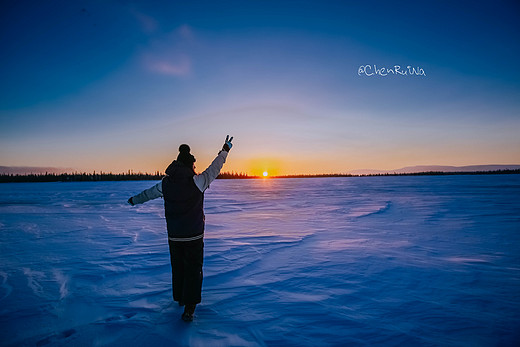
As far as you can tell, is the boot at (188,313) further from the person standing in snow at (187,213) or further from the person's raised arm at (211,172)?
the person's raised arm at (211,172)

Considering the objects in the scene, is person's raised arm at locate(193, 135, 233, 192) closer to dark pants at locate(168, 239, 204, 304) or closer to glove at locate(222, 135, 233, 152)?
glove at locate(222, 135, 233, 152)

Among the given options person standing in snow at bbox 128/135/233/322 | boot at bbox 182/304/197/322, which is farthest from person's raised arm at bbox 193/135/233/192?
boot at bbox 182/304/197/322

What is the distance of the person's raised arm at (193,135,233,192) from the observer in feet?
9.82

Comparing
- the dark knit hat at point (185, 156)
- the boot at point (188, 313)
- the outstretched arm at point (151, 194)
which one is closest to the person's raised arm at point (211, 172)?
the dark knit hat at point (185, 156)

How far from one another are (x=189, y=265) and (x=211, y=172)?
111 centimetres

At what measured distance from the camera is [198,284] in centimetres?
318

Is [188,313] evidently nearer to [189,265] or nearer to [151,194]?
[189,265]

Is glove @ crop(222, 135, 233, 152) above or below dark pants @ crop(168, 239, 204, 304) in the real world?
above

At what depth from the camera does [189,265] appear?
10.4 feet

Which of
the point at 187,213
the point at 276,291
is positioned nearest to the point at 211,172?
the point at 187,213

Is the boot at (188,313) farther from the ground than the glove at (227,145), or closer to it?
closer to it

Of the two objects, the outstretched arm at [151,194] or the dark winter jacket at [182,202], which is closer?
the dark winter jacket at [182,202]

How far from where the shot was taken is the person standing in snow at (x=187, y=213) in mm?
3025

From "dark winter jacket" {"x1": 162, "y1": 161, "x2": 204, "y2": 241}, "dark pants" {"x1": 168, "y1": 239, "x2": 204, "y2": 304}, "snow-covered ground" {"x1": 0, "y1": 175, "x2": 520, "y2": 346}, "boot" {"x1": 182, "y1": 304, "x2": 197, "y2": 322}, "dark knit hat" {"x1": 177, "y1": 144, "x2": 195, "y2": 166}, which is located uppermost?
"dark knit hat" {"x1": 177, "y1": 144, "x2": 195, "y2": 166}
